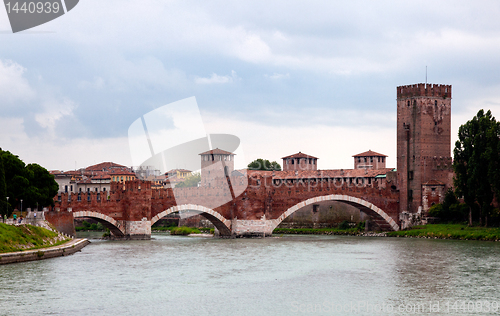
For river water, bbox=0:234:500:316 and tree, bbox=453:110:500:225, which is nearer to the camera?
river water, bbox=0:234:500:316

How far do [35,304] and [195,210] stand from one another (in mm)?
20507

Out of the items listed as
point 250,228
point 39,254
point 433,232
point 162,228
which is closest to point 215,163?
point 162,228

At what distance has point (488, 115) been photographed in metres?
34.0

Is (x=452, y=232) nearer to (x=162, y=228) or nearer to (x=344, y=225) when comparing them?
(x=344, y=225)

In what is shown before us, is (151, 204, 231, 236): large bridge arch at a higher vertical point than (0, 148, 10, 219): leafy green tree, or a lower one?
lower

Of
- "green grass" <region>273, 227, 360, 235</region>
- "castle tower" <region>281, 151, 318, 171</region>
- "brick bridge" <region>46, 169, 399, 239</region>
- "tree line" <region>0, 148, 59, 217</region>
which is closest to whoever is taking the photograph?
"tree line" <region>0, 148, 59, 217</region>

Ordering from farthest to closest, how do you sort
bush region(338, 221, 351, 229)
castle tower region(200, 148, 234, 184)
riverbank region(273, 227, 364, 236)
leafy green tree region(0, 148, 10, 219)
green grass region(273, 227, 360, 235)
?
castle tower region(200, 148, 234, 184) → bush region(338, 221, 351, 229) → green grass region(273, 227, 360, 235) → riverbank region(273, 227, 364, 236) → leafy green tree region(0, 148, 10, 219)

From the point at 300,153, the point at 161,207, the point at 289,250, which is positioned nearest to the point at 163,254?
the point at 289,250

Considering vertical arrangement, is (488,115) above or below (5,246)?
above

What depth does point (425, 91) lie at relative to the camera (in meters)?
39.8

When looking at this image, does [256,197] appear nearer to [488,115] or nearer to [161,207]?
[161,207]

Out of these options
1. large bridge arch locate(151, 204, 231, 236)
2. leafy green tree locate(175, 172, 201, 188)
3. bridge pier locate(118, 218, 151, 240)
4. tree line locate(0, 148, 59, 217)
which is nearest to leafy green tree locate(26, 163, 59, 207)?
tree line locate(0, 148, 59, 217)

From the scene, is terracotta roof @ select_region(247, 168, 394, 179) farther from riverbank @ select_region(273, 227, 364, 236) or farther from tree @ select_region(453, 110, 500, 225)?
tree @ select_region(453, 110, 500, 225)

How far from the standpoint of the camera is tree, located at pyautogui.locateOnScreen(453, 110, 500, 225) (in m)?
32.2
